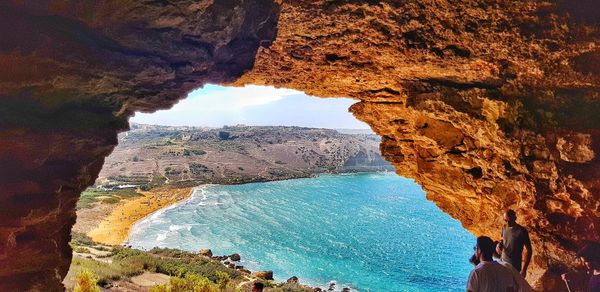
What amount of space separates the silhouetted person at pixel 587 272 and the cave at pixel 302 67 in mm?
258

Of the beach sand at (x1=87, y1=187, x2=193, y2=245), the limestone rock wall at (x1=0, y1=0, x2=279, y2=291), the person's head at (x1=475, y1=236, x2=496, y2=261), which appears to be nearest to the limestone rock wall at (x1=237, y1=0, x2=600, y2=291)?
the limestone rock wall at (x1=0, y1=0, x2=279, y2=291)

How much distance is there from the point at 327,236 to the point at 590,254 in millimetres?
40536

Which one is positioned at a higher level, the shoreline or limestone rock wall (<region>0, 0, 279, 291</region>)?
Answer: limestone rock wall (<region>0, 0, 279, 291</region>)

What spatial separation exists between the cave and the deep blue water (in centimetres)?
2414

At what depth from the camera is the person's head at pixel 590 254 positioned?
684 centimetres

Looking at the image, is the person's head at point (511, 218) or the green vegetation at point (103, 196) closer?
the person's head at point (511, 218)

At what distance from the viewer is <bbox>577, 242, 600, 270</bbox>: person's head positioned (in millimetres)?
6840

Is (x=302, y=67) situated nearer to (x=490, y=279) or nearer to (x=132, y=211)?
(x=490, y=279)

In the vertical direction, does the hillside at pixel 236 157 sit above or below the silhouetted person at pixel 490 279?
below

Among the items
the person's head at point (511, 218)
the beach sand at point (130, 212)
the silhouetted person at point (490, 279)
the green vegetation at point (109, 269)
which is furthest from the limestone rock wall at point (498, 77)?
the beach sand at point (130, 212)

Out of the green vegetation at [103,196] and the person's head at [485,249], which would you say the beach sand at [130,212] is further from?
the person's head at [485,249]

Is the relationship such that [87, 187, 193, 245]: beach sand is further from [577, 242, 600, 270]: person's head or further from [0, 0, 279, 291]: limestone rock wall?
[577, 242, 600, 270]: person's head

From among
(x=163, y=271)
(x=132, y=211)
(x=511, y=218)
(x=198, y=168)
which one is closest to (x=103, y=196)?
(x=132, y=211)

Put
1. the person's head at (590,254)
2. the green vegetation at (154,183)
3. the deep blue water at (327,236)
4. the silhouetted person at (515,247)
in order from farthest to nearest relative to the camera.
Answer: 1. the green vegetation at (154,183)
2. the deep blue water at (327,236)
3. the person's head at (590,254)
4. the silhouetted person at (515,247)
